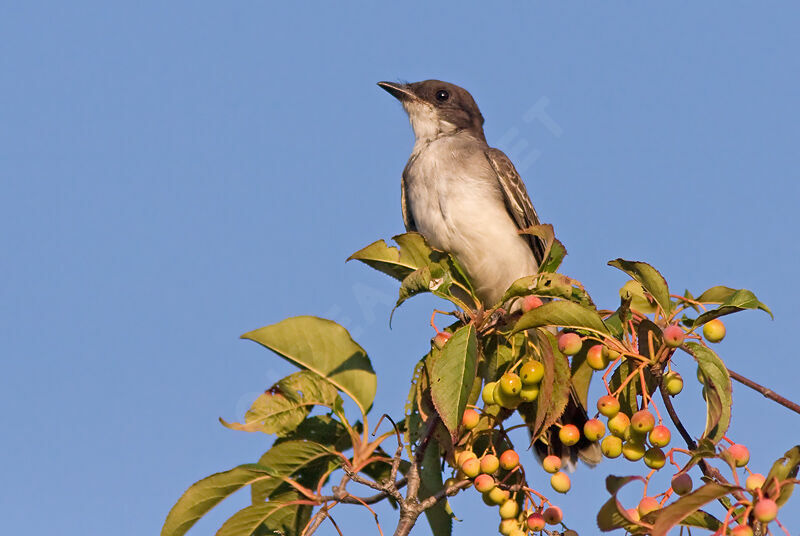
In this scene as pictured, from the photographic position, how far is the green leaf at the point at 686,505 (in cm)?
354

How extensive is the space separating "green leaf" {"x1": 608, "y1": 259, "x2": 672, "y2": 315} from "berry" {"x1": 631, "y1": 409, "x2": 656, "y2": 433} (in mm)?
611

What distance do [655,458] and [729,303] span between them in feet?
2.48

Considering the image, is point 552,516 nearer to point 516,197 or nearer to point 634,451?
point 634,451

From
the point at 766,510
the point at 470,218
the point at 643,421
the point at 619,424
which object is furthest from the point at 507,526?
the point at 470,218

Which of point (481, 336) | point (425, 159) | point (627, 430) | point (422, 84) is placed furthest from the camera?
point (422, 84)

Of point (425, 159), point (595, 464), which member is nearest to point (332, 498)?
point (595, 464)

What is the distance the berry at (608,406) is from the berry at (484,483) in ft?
2.06

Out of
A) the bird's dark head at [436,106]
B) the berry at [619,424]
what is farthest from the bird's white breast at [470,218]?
the berry at [619,424]

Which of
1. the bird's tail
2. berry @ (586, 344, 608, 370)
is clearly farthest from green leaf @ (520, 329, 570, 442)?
the bird's tail

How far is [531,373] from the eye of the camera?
4.48 meters

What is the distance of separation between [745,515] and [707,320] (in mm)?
1058

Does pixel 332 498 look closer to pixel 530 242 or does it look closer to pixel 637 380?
pixel 637 380

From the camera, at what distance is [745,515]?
3562 millimetres

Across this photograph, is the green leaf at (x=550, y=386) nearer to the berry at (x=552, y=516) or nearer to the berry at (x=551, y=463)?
the berry at (x=551, y=463)
